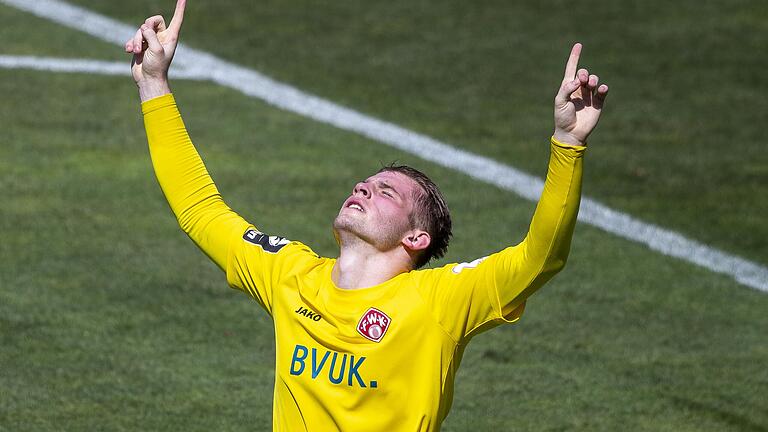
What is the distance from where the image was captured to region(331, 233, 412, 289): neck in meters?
4.50

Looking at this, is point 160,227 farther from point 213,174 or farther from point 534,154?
point 534,154

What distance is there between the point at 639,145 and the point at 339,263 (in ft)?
18.5

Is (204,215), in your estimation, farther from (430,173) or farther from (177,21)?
(430,173)

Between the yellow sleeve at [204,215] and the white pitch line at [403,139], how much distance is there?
3.73 metres

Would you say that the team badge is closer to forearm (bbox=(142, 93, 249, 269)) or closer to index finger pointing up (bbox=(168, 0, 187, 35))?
forearm (bbox=(142, 93, 249, 269))

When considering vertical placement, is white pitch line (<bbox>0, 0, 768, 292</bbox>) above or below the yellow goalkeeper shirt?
below

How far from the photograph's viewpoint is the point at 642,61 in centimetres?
1149

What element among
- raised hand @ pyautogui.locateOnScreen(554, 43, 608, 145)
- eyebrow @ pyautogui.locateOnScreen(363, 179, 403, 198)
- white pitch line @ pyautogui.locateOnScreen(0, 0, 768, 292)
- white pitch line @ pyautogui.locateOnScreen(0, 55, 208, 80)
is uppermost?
raised hand @ pyautogui.locateOnScreen(554, 43, 608, 145)

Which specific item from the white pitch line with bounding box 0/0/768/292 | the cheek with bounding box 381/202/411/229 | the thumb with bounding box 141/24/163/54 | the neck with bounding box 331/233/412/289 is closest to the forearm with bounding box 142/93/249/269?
the thumb with bounding box 141/24/163/54

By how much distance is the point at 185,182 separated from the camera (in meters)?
4.80

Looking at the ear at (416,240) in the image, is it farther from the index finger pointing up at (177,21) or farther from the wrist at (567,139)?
the index finger pointing up at (177,21)

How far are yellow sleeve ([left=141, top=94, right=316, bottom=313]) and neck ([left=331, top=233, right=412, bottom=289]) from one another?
28 cm

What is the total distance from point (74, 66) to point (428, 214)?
7.01 meters

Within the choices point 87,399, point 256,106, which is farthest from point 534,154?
point 87,399
